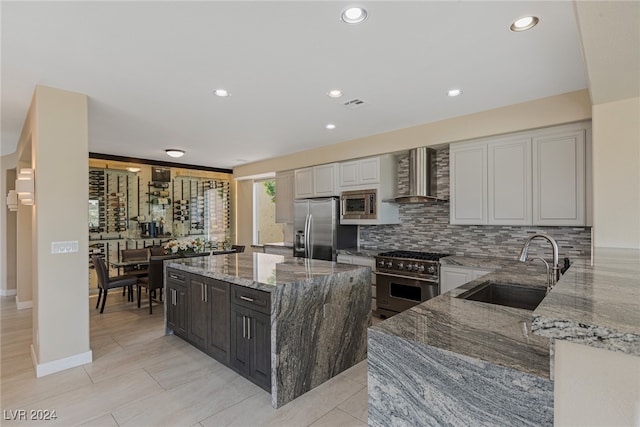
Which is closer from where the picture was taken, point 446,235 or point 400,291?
point 400,291

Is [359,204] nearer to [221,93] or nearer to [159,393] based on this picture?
[221,93]

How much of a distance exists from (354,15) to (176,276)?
126 inches

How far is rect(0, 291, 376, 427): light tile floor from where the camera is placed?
2.29m

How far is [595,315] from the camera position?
26.4 inches

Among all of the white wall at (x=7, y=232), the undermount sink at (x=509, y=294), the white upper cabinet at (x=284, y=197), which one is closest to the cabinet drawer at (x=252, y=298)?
the undermount sink at (x=509, y=294)

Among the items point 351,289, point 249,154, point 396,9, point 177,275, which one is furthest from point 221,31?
point 249,154

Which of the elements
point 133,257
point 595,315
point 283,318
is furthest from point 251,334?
point 133,257

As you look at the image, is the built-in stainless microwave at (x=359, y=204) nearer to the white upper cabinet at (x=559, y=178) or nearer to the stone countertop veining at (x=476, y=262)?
the stone countertop veining at (x=476, y=262)

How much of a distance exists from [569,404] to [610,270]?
29.7 inches

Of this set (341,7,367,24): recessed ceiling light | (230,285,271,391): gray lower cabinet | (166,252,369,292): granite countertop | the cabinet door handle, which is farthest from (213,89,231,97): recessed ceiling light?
the cabinet door handle

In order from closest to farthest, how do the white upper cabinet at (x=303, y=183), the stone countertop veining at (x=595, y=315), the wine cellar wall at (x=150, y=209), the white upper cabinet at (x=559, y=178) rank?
1. the stone countertop veining at (x=595, y=315)
2. the white upper cabinet at (x=559, y=178)
3. the white upper cabinet at (x=303, y=183)
4. the wine cellar wall at (x=150, y=209)

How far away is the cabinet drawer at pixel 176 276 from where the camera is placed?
3.58 metres

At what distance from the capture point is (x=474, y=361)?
3.78 feet

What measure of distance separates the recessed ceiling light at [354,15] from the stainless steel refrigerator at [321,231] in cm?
335
